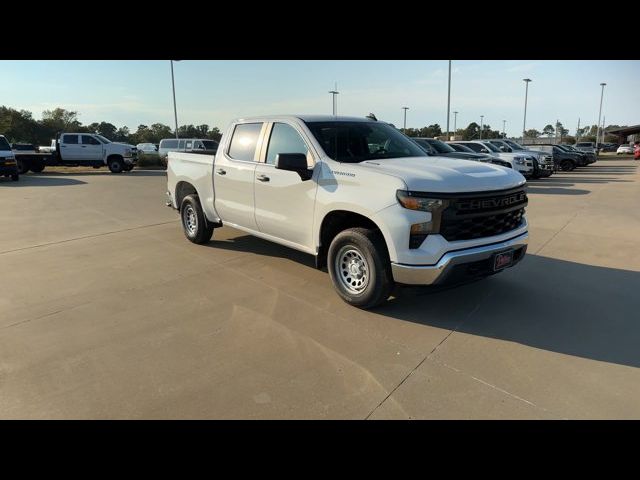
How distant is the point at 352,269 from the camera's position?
4.37 meters

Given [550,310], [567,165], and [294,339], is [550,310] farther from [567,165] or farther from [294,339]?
[567,165]

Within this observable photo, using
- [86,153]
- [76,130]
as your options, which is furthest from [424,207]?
[76,130]

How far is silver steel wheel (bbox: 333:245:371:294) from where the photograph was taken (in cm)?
423

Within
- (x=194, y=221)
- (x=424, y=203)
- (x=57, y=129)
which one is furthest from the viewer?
(x=57, y=129)

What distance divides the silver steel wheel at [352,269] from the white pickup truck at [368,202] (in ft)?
0.04

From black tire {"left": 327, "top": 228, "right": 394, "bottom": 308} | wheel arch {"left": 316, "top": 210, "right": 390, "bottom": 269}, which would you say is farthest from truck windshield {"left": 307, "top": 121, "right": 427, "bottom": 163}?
black tire {"left": 327, "top": 228, "right": 394, "bottom": 308}

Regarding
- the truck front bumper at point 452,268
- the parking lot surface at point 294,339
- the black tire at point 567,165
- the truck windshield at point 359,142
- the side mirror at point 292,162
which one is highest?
the truck windshield at point 359,142

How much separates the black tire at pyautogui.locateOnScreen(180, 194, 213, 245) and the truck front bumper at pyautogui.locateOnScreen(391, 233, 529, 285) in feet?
12.6

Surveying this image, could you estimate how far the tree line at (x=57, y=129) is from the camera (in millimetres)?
65250

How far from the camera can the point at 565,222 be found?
28.3ft

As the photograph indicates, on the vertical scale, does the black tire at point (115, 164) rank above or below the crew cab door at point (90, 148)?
below

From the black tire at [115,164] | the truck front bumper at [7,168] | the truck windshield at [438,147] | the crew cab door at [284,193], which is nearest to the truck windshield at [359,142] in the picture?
the crew cab door at [284,193]

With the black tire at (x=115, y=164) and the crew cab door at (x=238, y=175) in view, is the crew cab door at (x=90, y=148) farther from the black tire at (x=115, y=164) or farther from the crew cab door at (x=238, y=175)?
the crew cab door at (x=238, y=175)

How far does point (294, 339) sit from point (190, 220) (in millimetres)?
4076
